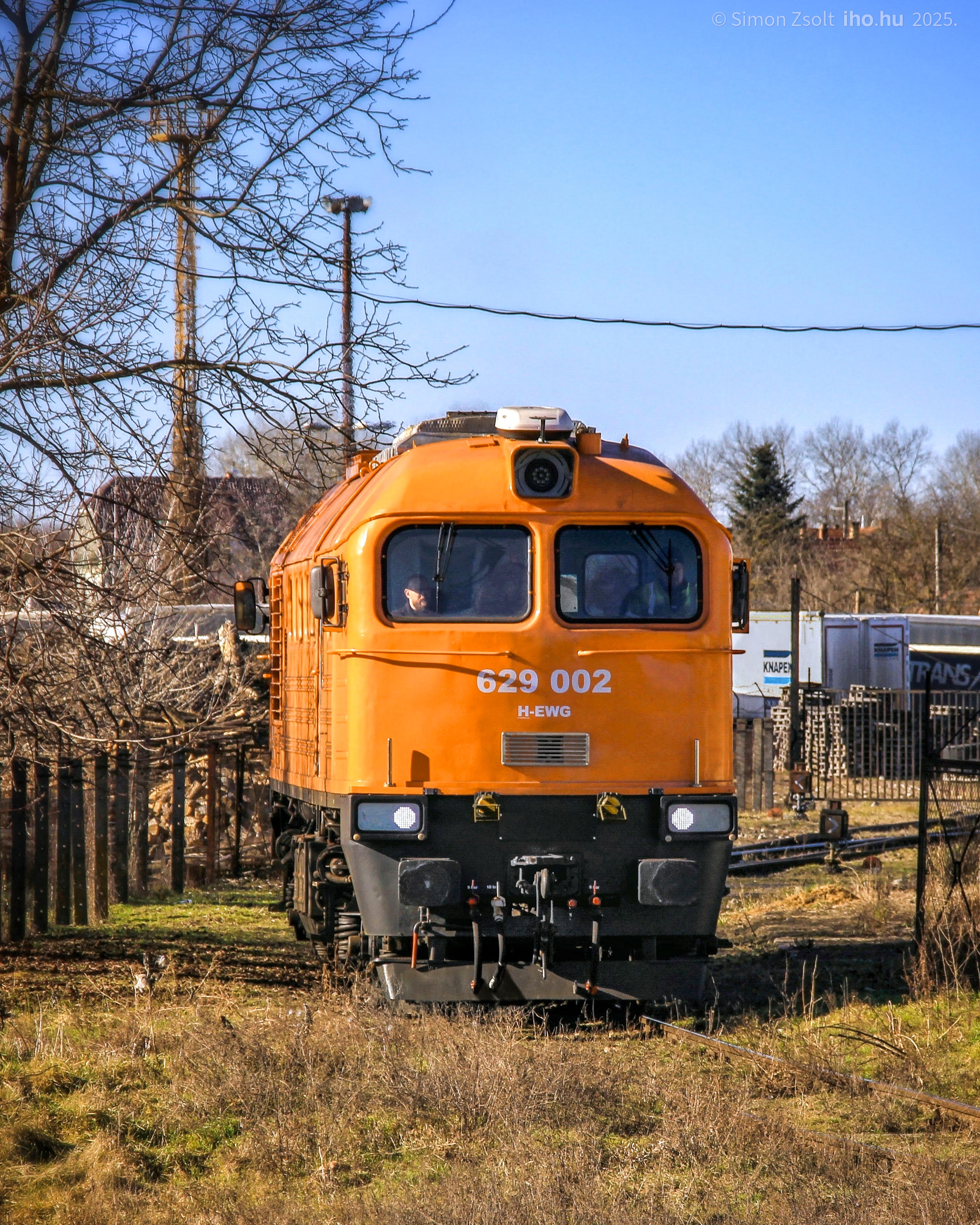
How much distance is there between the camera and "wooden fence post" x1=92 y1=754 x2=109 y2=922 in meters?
13.1

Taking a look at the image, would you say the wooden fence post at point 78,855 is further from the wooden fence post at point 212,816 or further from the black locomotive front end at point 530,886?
the black locomotive front end at point 530,886

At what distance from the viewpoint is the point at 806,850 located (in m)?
19.0

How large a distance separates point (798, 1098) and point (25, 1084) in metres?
3.88

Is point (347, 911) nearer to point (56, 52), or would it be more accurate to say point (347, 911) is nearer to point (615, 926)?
point (615, 926)

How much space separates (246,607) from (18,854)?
9.44ft

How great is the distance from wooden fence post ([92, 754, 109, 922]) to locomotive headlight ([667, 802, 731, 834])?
22.3ft

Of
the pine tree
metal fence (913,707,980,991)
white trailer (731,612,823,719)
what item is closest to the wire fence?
metal fence (913,707,980,991)

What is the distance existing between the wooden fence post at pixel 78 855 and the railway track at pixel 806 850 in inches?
298

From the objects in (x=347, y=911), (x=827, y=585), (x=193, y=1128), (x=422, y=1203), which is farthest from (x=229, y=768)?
(x=827, y=585)

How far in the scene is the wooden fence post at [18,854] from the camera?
1152 centimetres

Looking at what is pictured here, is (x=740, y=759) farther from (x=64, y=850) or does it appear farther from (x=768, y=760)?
(x=64, y=850)

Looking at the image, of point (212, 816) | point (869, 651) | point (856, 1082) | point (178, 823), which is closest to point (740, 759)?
point (869, 651)

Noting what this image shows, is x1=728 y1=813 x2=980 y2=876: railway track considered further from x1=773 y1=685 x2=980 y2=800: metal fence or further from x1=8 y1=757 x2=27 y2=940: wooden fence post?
x1=8 y1=757 x2=27 y2=940: wooden fence post

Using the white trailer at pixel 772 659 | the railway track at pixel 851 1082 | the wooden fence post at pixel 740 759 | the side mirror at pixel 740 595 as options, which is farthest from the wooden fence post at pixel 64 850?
the white trailer at pixel 772 659
